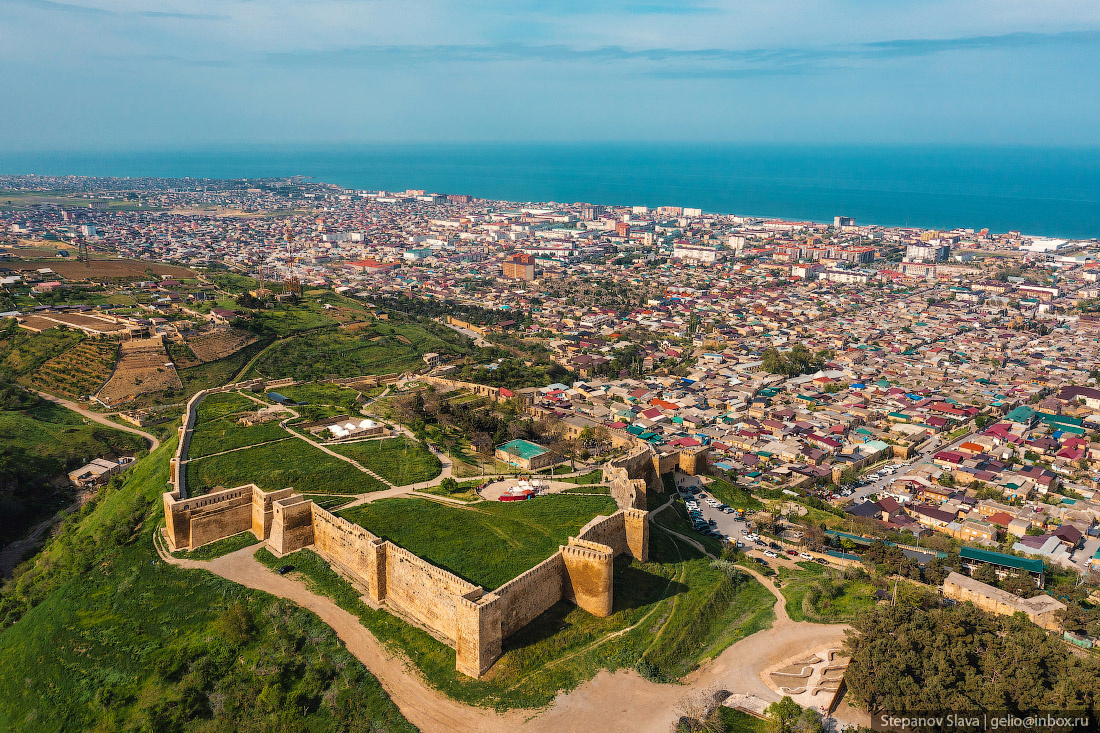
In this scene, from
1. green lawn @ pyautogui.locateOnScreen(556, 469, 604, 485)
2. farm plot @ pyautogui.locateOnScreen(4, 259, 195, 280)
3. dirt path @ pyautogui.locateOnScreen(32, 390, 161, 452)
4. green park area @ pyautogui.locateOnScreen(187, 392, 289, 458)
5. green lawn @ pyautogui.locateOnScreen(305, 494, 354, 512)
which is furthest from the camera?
farm plot @ pyautogui.locateOnScreen(4, 259, 195, 280)

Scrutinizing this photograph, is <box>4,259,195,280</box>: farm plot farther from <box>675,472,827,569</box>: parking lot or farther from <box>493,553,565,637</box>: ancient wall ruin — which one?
<box>493,553,565,637</box>: ancient wall ruin

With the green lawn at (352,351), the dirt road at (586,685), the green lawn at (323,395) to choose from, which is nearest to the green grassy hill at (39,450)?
the green lawn at (323,395)

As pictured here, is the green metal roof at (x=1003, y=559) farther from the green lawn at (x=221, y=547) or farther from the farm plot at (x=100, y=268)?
the farm plot at (x=100, y=268)

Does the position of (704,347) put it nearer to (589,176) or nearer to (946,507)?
(946,507)

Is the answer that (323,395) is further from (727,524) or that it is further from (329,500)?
(727,524)

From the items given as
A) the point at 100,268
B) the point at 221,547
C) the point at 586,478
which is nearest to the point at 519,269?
the point at 100,268

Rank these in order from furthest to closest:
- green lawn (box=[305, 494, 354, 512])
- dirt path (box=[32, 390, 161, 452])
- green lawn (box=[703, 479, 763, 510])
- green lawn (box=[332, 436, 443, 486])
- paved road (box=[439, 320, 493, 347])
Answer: paved road (box=[439, 320, 493, 347]) < dirt path (box=[32, 390, 161, 452]) < green lawn (box=[703, 479, 763, 510]) < green lawn (box=[332, 436, 443, 486]) < green lawn (box=[305, 494, 354, 512])

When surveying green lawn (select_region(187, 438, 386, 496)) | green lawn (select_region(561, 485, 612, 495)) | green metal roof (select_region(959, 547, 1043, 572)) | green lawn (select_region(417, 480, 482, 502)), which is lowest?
green metal roof (select_region(959, 547, 1043, 572))

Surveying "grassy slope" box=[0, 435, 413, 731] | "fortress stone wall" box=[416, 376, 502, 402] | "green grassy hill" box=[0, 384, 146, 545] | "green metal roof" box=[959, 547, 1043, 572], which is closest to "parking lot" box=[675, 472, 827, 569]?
"green metal roof" box=[959, 547, 1043, 572]

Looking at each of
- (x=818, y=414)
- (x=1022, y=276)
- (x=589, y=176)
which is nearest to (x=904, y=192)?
(x=589, y=176)
